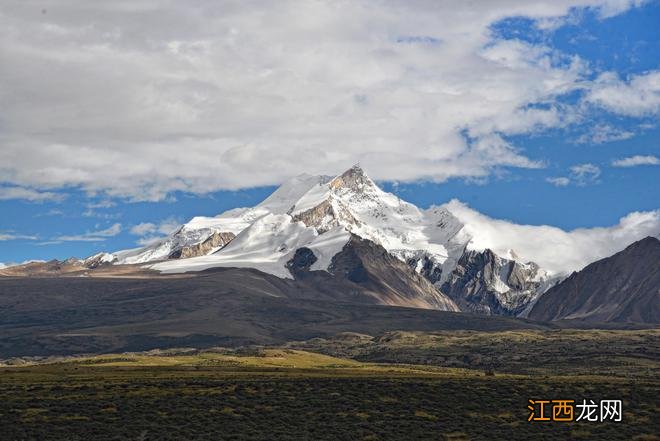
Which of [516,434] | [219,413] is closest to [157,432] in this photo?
[219,413]

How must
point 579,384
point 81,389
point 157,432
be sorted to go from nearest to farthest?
point 157,432
point 81,389
point 579,384

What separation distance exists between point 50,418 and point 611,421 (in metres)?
70.1

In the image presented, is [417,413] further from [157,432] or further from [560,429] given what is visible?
[157,432]

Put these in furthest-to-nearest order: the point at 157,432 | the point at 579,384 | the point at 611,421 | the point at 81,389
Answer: the point at 579,384, the point at 81,389, the point at 611,421, the point at 157,432

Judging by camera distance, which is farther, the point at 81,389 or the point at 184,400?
the point at 81,389

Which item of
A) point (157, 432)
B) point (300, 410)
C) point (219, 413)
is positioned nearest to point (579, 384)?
point (300, 410)

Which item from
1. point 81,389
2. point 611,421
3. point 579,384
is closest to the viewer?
point 611,421

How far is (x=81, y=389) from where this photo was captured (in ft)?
486

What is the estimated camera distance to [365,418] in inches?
5148

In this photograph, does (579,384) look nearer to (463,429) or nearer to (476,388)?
(476,388)

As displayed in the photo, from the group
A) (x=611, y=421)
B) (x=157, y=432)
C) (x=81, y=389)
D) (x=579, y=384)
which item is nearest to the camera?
(x=157, y=432)

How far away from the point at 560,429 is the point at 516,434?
637 cm

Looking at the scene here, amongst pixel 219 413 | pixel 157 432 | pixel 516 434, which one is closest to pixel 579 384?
pixel 516 434

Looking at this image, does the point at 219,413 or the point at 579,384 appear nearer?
the point at 219,413
